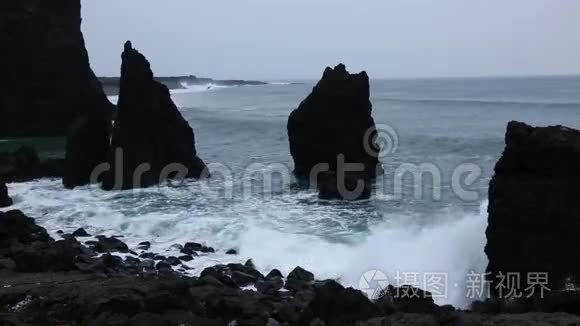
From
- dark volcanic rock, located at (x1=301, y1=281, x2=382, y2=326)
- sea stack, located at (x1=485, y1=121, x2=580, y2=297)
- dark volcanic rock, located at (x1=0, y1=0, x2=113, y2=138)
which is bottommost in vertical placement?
dark volcanic rock, located at (x1=301, y1=281, x2=382, y2=326)

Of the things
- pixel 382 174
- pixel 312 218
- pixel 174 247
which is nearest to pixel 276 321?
pixel 174 247

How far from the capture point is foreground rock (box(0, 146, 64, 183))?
28.0 m

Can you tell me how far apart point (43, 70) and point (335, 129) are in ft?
120

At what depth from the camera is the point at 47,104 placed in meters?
53.1

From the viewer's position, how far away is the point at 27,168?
29.0 m

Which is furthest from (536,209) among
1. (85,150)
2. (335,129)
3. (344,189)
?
(85,150)

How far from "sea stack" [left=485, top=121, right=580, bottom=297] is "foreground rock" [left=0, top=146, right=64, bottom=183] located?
23261mm

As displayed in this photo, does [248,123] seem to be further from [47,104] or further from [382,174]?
[382,174]

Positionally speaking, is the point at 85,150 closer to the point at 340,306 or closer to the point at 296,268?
the point at 296,268

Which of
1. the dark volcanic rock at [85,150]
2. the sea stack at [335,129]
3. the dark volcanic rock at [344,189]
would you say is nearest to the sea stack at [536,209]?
the dark volcanic rock at [344,189]

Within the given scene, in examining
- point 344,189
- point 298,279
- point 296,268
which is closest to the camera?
point 298,279

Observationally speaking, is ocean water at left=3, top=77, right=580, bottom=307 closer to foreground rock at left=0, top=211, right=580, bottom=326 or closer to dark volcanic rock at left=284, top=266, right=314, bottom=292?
dark volcanic rock at left=284, top=266, right=314, bottom=292

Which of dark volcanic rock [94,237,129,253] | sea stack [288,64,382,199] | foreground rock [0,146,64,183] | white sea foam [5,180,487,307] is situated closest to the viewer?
white sea foam [5,180,487,307]

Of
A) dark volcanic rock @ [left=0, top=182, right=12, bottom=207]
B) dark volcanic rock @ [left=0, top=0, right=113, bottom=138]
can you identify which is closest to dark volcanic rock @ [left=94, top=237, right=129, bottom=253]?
dark volcanic rock @ [left=0, top=182, right=12, bottom=207]
